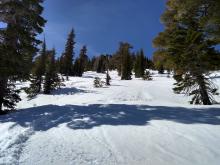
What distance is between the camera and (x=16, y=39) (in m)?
15.6

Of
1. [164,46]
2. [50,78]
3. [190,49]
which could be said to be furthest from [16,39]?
[50,78]

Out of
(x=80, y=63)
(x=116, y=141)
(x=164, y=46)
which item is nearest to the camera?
(x=116, y=141)

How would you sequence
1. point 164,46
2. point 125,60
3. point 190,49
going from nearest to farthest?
point 190,49, point 164,46, point 125,60

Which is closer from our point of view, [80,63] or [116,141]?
[116,141]

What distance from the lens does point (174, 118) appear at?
30.1 ft

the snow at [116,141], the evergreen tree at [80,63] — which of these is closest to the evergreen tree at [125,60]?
the evergreen tree at [80,63]

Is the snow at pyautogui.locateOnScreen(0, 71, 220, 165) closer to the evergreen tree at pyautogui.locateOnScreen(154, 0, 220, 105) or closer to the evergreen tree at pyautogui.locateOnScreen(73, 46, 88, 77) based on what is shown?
the evergreen tree at pyautogui.locateOnScreen(154, 0, 220, 105)

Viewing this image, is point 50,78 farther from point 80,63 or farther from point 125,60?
point 80,63

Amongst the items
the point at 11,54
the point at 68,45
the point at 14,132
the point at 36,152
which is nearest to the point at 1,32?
the point at 11,54

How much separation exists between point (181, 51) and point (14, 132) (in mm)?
11937

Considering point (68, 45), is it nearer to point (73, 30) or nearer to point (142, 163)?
point (73, 30)

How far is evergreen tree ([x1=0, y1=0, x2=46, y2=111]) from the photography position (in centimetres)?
1472

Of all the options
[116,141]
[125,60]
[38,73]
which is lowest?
[116,141]

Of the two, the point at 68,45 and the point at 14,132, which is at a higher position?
the point at 68,45
